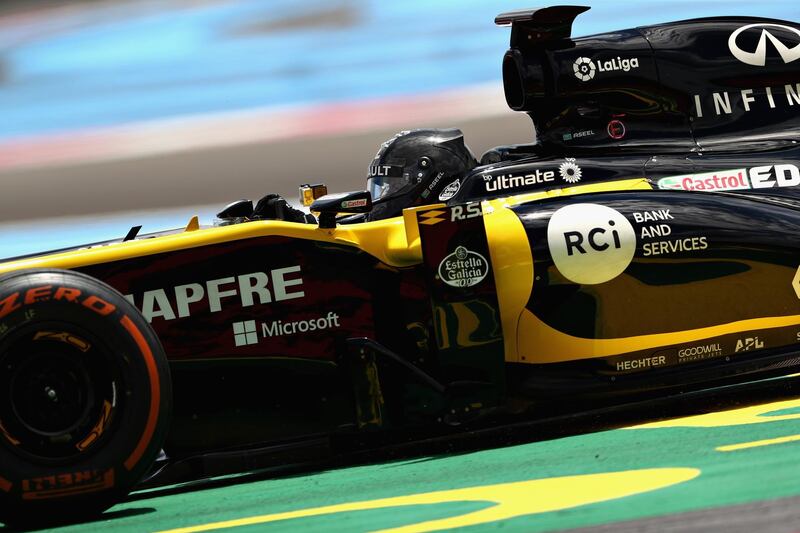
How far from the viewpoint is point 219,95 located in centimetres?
1341

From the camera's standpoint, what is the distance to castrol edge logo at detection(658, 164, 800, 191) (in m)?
5.56

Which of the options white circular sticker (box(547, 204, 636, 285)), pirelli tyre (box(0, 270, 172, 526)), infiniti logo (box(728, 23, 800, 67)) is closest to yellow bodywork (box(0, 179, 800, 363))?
white circular sticker (box(547, 204, 636, 285))

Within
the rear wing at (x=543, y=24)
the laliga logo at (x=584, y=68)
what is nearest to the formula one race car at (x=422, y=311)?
the laliga logo at (x=584, y=68)

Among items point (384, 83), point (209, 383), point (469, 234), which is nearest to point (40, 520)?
point (209, 383)

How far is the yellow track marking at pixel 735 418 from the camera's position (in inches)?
176

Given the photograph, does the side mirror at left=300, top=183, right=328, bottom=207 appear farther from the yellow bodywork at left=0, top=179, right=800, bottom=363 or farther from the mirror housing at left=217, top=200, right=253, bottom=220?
the yellow bodywork at left=0, top=179, right=800, bottom=363

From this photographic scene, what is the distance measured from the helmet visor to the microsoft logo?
1759 millimetres

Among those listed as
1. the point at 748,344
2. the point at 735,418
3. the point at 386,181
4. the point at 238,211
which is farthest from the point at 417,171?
the point at 735,418

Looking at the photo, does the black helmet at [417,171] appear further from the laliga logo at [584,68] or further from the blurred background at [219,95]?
A: the blurred background at [219,95]

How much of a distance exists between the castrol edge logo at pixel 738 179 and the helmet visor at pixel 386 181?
1369 millimetres

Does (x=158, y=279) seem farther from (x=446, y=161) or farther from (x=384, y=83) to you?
(x=384, y=83)

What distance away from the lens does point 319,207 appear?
4.73 metres

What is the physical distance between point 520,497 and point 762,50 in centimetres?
345

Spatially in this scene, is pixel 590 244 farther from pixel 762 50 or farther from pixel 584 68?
pixel 762 50
